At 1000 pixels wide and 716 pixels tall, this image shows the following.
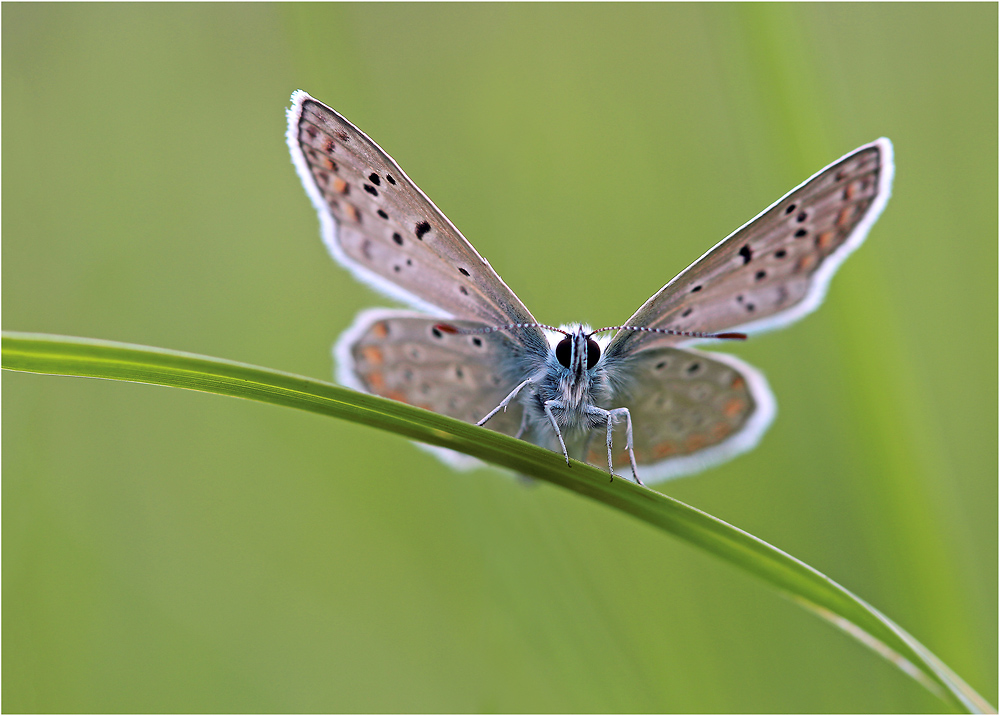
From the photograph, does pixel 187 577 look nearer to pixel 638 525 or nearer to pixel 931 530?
pixel 638 525

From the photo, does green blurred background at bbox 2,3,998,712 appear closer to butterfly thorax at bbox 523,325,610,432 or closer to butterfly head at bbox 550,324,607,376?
butterfly thorax at bbox 523,325,610,432

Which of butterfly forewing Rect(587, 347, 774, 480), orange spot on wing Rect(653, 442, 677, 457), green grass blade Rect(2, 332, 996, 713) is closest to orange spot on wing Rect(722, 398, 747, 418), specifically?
butterfly forewing Rect(587, 347, 774, 480)

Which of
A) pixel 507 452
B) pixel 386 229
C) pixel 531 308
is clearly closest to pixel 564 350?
pixel 507 452

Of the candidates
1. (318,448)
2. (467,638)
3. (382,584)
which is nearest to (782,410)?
(467,638)

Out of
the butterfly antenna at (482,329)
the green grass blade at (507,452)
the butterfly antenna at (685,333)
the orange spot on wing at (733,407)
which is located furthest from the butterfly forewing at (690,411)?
the green grass blade at (507,452)

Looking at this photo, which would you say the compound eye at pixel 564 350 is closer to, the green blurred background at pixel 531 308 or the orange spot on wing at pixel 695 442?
the orange spot on wing at pixel 695 442

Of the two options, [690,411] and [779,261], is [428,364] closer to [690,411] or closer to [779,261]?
[690,411]
